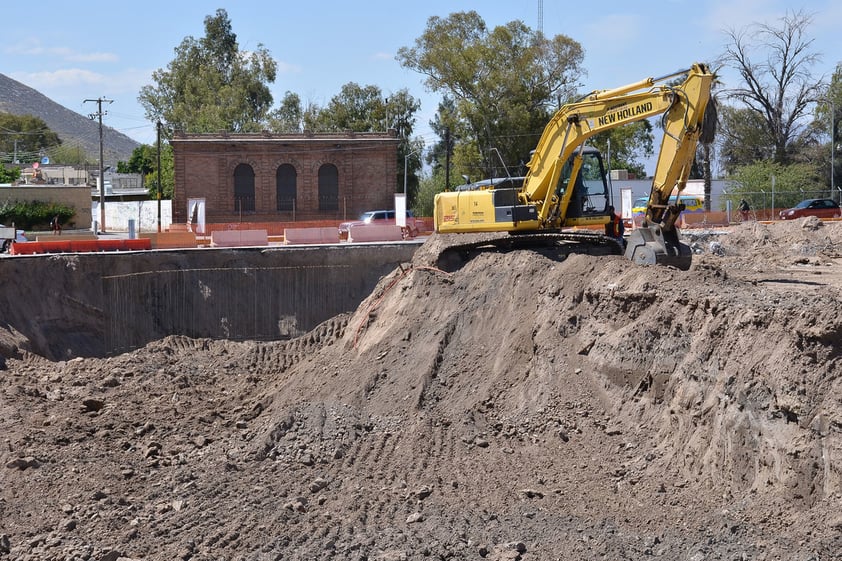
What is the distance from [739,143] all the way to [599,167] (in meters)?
43.9

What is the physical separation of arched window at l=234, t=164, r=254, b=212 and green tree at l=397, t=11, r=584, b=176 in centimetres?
1300

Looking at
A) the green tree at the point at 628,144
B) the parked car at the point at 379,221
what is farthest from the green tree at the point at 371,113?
the parked car at the point at 379,221

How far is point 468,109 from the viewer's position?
5450 cm

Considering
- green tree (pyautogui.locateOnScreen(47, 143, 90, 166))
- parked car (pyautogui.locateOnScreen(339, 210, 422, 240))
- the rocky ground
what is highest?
green tree (pyautogui.locateOnScreen(47, 143, 90, 166))

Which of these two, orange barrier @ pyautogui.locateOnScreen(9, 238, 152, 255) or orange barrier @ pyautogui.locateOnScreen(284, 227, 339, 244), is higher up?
orange barrier @ pyautogui.locateOnScreen(284, 227, 339, 244)

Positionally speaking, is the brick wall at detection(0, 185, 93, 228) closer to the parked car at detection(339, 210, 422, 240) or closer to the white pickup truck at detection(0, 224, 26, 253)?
the parked car at detection(339, 210, 422, 240)

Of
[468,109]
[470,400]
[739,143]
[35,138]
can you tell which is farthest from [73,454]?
[35,138]

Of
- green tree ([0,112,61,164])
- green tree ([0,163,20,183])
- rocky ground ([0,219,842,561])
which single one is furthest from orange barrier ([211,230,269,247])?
green tree ([0,112,61,164])

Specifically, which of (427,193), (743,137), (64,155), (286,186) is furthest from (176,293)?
(64,155)

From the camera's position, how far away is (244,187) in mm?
48969

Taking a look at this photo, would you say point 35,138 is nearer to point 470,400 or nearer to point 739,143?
point 739,143

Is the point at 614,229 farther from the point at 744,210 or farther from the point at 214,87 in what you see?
the point at 214,87

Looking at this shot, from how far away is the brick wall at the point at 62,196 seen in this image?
173ft

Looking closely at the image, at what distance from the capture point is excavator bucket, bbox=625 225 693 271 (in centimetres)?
1509
